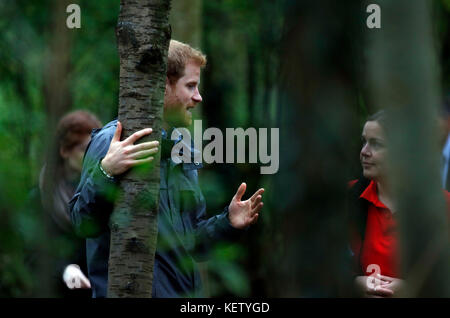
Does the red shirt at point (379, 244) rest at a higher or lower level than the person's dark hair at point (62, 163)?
lower

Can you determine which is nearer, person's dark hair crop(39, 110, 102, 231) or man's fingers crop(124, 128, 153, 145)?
man's fingers crop(124, 128, 153, 145)

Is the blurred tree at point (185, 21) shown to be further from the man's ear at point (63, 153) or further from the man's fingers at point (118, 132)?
the man's fingers at point (118, 132)

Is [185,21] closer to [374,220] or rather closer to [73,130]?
[73,130]

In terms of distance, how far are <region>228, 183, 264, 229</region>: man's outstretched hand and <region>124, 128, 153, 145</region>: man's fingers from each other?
3.00 feet

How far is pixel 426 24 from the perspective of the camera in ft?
5.73

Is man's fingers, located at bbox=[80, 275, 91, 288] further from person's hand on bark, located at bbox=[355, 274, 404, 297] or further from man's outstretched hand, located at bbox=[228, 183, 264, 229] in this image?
person's hand on bark, located at bbox=[355, 274, 404, 297]

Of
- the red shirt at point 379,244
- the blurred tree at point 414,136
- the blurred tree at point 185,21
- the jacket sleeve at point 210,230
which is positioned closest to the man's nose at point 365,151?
the red shirt at point 379,244

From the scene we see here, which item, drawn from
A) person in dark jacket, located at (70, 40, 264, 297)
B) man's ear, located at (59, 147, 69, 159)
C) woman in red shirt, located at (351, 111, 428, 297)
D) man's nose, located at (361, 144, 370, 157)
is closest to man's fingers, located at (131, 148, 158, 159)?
person in dark jacket, located at (70, 40, 264, 297)

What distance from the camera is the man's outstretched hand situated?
142 inches

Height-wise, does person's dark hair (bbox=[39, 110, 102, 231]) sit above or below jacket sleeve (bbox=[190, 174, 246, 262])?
→ above

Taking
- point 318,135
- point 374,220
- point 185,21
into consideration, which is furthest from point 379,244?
point 185,21

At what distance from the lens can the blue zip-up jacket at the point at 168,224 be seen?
2920 mm

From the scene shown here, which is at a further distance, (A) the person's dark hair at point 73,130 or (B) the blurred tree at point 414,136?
(A) the person's dark hair at point 73,130
